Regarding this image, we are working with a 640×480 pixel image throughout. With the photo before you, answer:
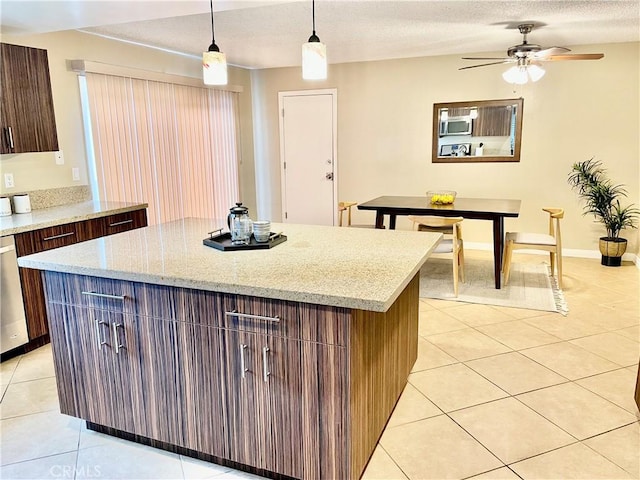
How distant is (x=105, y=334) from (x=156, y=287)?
15.1 inches

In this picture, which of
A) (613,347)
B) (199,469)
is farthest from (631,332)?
(199,469)

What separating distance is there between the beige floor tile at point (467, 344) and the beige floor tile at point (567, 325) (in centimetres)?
50

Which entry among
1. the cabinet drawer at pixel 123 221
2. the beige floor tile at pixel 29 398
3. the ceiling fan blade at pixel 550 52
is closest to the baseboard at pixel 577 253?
the ceiling fan blade at pixel 550 52

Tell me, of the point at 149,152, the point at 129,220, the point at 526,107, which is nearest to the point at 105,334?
the point at 129,220

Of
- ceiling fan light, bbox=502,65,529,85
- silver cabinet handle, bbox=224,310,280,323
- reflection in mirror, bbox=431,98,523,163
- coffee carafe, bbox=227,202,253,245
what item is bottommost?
silver cabinet handle, bbox=224,310,280,323

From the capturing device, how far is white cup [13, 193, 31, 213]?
347cm

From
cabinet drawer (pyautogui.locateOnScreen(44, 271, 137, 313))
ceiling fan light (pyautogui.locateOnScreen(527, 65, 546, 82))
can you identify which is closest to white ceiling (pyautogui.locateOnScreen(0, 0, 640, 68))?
ceiling fan light (pyautogui.locateOnScreen(527, 65, 546, 82))

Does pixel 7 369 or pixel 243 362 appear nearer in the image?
pixel 243 362

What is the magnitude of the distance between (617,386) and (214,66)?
9.00 ft

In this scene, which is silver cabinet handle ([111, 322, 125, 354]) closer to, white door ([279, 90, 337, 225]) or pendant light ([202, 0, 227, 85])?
pendant light ([202, 0, 227, 85])

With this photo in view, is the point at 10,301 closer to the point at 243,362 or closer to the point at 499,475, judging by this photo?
the point at 243,362

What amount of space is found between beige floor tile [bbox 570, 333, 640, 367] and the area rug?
19.3 inches

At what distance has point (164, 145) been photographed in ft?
16.1

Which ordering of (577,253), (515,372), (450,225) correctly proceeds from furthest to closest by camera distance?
(577,253) → (450,225) → (515,372)
